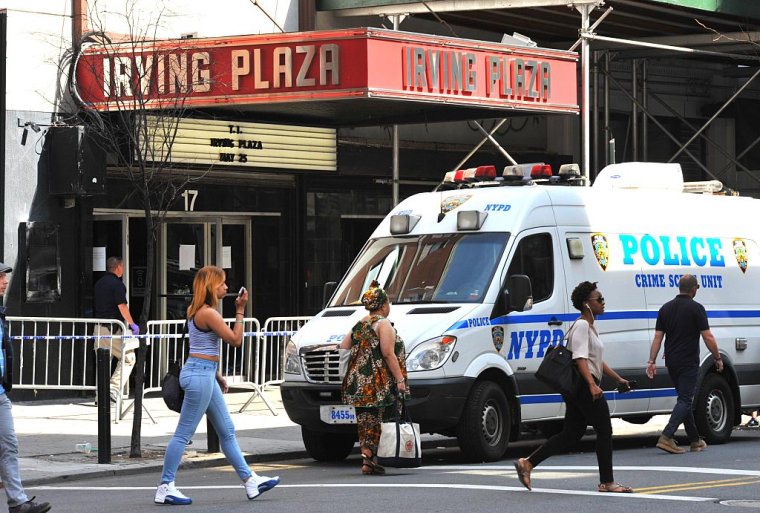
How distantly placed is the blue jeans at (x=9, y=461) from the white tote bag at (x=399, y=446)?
3.16m

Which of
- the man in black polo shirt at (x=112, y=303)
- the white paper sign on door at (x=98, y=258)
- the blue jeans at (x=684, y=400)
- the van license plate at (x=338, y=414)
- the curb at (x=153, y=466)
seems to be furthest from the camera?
the white paper sign on door at (x=98, y=258)

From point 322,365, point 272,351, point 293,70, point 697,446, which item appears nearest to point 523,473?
point 322,365

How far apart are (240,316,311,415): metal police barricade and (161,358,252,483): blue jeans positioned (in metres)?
6.99

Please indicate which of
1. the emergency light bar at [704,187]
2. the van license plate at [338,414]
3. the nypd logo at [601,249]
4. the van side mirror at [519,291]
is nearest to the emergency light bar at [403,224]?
the van side mirror at [519,291]

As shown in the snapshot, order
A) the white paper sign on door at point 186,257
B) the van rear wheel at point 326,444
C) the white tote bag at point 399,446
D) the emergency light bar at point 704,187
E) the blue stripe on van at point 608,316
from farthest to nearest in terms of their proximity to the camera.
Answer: the white paper sign on door at point 186,257, the emergency light bar at point 704,187, the van rear wheel at point 326,444, the blue stripe on van at point 608,316, the white tote bag at point 399,446

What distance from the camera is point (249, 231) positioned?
21234 millimetres

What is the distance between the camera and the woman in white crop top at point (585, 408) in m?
10.7

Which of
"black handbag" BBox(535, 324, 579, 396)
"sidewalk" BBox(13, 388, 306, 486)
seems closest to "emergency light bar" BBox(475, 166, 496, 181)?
"sidewalk" BBox(13, 388, 306, 486)

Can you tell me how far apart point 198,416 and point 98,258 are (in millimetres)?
8752

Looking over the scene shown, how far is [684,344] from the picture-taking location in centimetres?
1411

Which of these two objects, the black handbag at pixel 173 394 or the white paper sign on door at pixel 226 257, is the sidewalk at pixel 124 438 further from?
the white paper sign on door at pixel 226 257

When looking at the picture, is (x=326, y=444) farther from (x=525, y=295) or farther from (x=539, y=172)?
(x=539, y=172)

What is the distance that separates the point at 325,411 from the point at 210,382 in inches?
98.6

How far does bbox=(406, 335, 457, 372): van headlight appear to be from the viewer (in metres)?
12.8
